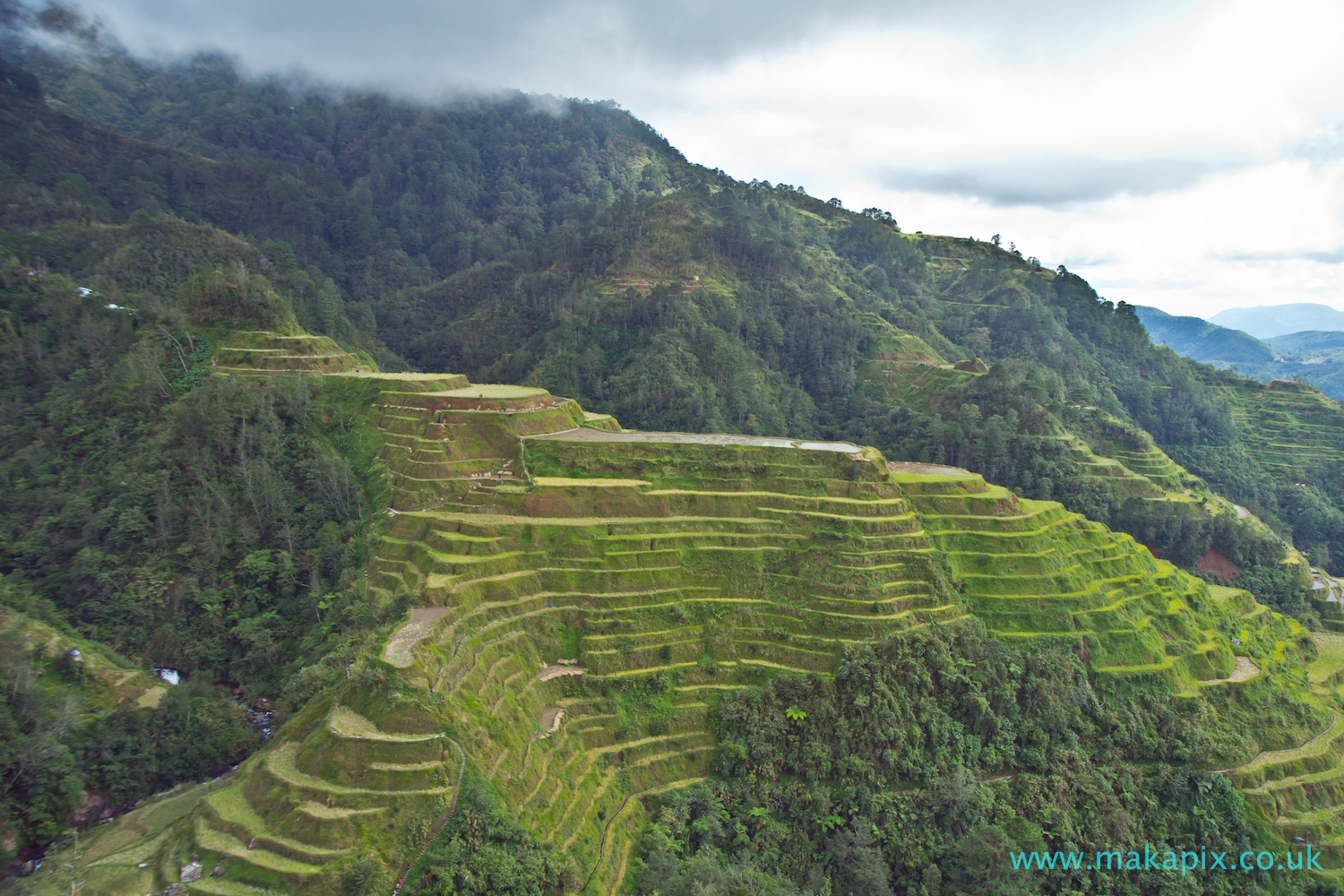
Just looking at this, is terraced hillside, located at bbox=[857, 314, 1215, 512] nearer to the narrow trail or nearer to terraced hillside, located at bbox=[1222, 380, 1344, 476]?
terraced hillside, located at bbox=[1222, 380, 1344, 476]

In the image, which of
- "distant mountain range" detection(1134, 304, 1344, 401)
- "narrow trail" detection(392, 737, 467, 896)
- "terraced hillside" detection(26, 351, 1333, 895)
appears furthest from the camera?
"distant mountain range" detection(1134, 304, 1344, 401)

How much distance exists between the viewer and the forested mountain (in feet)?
78.7

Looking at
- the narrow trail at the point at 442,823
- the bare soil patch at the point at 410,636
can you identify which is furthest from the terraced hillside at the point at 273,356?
the narrow trail at the point at 442,823

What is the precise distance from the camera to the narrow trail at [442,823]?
17.3m

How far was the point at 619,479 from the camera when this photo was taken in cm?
3331

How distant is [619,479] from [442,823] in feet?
58.0

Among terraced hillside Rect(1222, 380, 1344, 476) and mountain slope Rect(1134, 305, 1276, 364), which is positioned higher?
mountain slope Rect(1134, 305, 1276, 364)

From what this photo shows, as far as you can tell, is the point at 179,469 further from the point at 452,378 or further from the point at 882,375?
the point at 882,375

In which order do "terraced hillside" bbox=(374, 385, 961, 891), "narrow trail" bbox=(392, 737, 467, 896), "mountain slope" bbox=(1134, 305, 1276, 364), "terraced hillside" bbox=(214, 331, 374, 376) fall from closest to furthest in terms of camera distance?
"narrow trail" bbox=(392, 737, 467, 896) → "terraced hillside" bbox=(374, 385, 961, 891) → "terraced hillside" bbox=(214, 331, 374, 376) → "mountain slope" bbox=(1134, 305, 1276, 364)

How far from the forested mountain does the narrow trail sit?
26 centimetres

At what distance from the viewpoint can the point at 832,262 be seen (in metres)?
90.8

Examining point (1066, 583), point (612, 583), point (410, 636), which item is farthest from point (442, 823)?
point (1066, 583)

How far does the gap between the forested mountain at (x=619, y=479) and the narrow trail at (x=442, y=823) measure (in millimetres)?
260

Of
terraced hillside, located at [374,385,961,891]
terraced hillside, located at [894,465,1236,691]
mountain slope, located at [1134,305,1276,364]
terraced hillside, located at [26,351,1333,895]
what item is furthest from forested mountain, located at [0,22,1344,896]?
mountain slope, located at [1134,305,1276,364]
